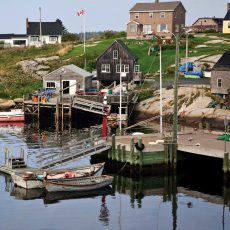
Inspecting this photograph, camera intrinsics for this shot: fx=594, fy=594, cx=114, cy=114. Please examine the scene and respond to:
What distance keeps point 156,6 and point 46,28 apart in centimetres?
2794

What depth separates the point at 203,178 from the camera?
1943 inches

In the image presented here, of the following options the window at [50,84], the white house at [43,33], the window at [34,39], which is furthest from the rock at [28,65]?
the window at [34,39]

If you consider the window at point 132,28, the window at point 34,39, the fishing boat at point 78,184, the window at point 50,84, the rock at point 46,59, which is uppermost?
the window at point 132,28

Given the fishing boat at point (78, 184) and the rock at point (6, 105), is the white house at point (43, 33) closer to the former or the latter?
the rock at point (6, 105)

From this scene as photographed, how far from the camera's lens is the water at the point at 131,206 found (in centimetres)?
3747

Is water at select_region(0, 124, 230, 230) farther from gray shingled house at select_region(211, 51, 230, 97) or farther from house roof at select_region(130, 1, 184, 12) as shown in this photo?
house roof at select_region(130, 1, 184, 12)

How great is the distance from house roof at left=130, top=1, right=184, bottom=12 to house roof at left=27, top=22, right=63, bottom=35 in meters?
19.6

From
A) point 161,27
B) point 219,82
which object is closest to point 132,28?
point 161,27

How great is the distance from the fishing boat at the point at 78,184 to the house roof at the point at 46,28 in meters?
103

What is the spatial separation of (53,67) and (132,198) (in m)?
70.0

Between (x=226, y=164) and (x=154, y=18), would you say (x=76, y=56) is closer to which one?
(x=154, y=18)

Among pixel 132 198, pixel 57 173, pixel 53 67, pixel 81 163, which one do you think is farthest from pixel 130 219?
pixel 53 67

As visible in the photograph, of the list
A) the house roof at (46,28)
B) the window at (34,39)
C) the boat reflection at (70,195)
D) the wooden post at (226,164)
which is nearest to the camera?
the boat reflection at (70,195)

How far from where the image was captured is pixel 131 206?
41.4m
